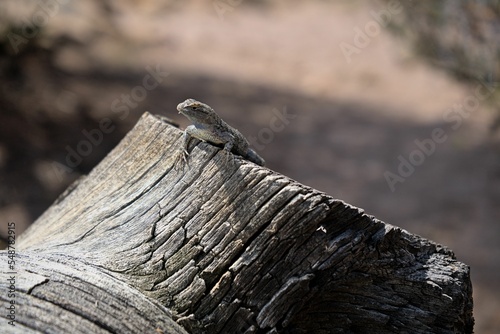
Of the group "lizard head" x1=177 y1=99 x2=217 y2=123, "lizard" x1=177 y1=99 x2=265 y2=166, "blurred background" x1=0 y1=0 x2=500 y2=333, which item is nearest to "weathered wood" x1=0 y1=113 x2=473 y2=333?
"lizard" x1=177 y1=99 x2=265 y2=166

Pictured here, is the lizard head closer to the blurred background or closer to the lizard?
the lizard

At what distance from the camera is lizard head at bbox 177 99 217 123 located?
3.61 m

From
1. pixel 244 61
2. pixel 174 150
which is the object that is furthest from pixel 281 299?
pixel 244 61

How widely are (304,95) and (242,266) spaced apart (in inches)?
377

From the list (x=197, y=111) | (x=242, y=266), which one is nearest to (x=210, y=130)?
(x=197, y=111)

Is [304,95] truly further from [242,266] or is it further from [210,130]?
[242,266]

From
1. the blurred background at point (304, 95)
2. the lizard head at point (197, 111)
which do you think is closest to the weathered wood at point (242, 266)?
the lizard head at point (197, 111)

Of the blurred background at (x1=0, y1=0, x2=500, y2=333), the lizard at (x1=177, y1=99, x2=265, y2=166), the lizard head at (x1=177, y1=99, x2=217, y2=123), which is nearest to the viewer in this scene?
the lizard at (x1=177, y1=99, x2=265, y2=166)

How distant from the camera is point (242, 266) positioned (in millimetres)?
2762

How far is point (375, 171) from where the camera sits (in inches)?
385

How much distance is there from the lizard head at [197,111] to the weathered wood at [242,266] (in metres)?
0.52

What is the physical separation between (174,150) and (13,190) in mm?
5525

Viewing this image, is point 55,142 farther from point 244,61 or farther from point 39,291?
point 39,291

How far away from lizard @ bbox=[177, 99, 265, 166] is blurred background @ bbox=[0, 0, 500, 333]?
432 centimetres
